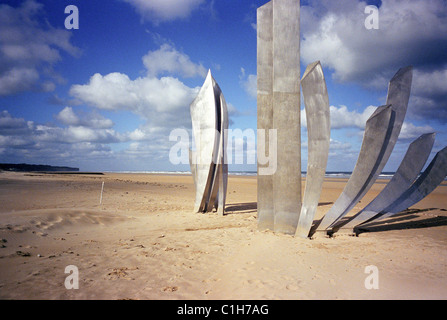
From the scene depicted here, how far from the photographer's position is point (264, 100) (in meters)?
7.16

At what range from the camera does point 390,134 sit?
6680mm

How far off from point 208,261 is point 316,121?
381 centimetres

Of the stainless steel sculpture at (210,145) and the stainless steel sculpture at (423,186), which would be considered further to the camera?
the stainless steel sculpture at (210,145)

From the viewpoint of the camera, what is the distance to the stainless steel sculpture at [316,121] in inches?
243

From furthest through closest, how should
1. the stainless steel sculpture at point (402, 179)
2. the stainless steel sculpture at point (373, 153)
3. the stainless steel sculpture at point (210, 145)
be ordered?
1. the stainless steel sculpture at point (210, 145)
2. the stainless steel sculpture at point (402, 179)
3. the stainless steel sculpture at point (373, 153)

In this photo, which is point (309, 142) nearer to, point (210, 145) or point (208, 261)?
point (208, 261)

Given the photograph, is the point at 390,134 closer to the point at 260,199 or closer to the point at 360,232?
the point at 360,232

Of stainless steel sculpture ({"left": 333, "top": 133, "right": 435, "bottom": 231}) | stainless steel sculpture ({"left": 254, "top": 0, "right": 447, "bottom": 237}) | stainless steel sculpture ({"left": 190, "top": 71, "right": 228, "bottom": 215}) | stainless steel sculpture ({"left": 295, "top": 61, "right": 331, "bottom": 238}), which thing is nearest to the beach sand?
stainless steel sculpture ({"left": 333, "top": 133, "right": 435, "bottom": 231})

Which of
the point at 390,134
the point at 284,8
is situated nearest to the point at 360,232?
the point at 390,134

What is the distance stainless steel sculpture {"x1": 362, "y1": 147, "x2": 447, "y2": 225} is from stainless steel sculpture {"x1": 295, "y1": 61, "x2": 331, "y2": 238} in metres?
2.60

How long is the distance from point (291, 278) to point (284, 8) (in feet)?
20.0

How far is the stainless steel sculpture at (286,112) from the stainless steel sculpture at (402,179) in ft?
5.99

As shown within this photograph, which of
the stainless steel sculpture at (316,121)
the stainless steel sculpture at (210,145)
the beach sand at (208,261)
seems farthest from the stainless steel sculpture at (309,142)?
the stainless steel sculpture at (210,145)

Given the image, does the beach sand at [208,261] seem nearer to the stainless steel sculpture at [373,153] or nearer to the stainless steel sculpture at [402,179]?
the stainless steel sculpture at [402,179]
